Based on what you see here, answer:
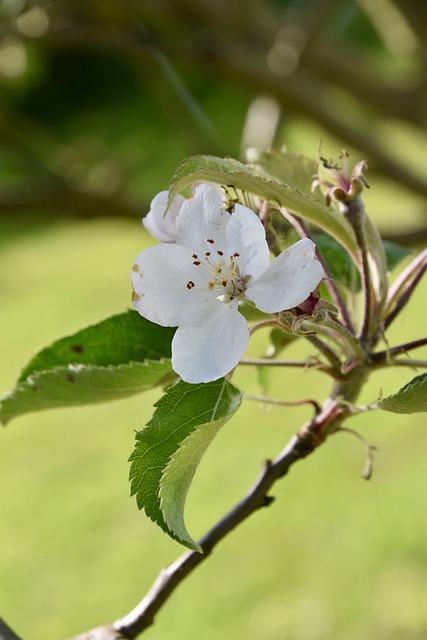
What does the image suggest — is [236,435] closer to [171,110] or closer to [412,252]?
[171,110]

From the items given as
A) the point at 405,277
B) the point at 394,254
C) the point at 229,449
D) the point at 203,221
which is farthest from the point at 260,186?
the point at 229,449

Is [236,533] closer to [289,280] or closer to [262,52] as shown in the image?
[262,52]

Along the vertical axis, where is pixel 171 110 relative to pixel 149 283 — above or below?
above

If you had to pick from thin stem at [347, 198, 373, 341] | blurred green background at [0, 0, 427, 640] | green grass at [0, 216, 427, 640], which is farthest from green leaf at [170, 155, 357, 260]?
green grass at [0, 216, 427, 640]

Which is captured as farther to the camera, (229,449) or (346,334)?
(229,449)

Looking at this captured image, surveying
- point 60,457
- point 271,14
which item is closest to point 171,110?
point 271,14

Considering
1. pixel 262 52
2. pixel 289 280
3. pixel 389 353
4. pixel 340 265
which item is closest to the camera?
pixel 289 280

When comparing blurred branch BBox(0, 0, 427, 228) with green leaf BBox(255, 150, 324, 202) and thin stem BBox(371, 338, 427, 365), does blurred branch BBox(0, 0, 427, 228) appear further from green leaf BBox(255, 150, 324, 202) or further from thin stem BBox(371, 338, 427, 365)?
thin stem BBox(371, 338, 427, 365)

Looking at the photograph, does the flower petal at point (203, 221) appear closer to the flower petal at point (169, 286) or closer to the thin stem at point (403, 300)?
the flower petal at point (169, 286)
